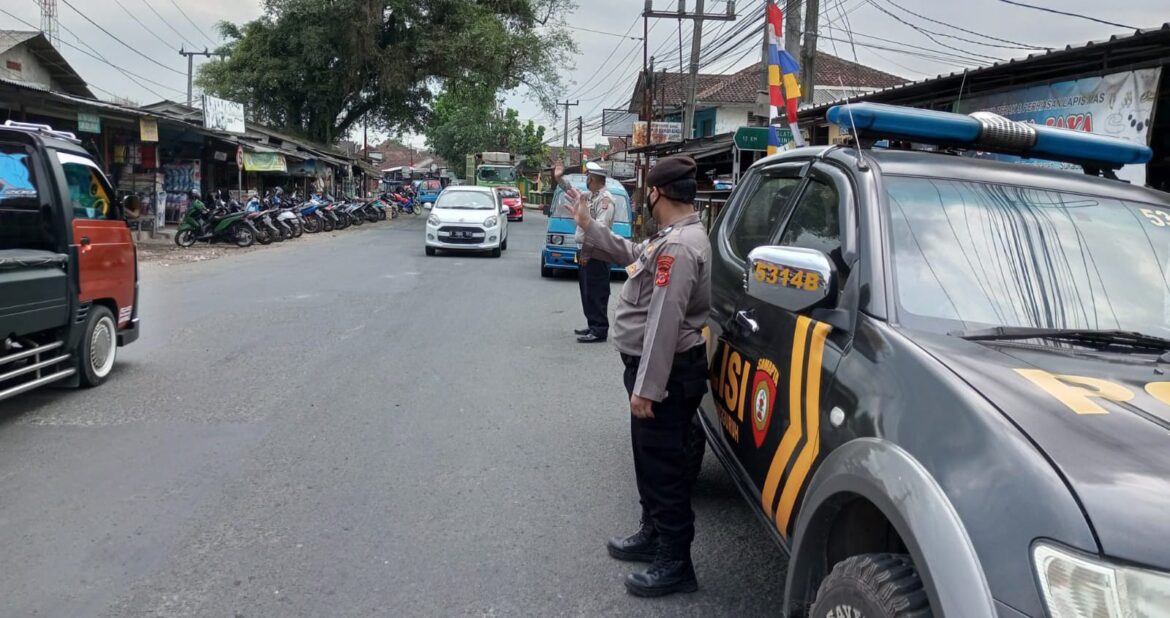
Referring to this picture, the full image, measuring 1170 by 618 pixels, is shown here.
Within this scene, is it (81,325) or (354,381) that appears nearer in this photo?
(81,325)

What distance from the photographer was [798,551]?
267 cm

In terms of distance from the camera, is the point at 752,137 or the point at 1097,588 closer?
the point at 1097,588

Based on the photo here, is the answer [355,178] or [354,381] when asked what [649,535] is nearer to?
[354,381]

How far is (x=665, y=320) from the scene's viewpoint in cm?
339

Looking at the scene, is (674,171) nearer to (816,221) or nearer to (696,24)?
(816,221)

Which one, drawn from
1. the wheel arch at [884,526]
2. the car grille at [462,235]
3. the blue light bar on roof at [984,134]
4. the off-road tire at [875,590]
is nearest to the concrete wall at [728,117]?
the car grille at [462,235]

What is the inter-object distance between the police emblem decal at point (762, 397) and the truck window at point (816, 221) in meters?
0.49

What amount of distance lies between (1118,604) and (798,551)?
109 cm

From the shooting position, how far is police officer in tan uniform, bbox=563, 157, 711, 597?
11.2ft

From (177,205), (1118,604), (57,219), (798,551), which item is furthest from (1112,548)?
(177,205)

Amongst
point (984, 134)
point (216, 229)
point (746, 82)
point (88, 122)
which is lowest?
point (216, 229)

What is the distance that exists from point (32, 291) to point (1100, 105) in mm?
8781

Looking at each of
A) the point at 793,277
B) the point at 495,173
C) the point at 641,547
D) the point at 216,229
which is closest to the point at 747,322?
the point at 793,277

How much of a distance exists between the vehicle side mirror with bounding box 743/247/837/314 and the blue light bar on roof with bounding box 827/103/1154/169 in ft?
2.48
